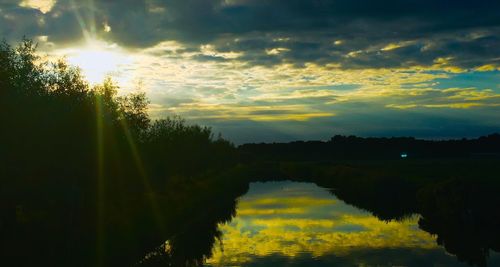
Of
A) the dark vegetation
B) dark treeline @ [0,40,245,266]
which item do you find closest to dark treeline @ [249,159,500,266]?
the dark vegetation

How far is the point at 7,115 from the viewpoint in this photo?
26.2 meters

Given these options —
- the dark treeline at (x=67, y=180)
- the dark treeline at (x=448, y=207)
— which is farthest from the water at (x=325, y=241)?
the dark treeline at (x=67, y=180)

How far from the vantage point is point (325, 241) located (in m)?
35.5

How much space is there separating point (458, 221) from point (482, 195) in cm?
285

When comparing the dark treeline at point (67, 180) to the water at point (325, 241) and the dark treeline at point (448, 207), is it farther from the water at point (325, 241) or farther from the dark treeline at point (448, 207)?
the dark treeline at point (448, 207)

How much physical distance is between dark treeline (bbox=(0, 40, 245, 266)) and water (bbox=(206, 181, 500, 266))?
513 centimetres

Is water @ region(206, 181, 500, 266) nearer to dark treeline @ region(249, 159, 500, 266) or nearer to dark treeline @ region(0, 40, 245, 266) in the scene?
dark treeline @ region(249, 159, 500, 266)

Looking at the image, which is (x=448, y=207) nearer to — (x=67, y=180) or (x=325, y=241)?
(x=325, y=241)

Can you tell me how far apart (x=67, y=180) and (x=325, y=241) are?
54.3ft

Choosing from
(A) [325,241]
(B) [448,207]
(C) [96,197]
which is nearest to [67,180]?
(C) [96,197]

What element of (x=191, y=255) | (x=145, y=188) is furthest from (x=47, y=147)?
(x=145, y=188)

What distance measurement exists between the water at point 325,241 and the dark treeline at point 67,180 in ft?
16.8

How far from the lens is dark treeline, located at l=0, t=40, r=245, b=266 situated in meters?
25.7

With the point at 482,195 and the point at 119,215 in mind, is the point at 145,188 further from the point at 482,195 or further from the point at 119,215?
the point at 482,195
